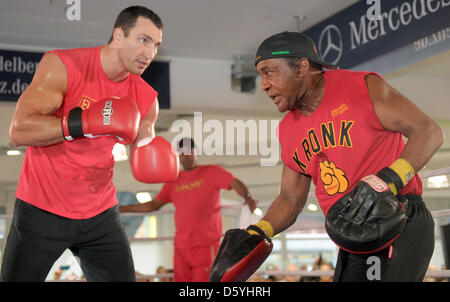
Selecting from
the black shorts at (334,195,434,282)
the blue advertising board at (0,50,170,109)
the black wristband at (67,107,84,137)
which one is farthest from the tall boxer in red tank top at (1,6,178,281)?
the blue advertising board at (0,50,170,109)

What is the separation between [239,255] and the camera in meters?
1.52

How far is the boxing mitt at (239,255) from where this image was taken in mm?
1490

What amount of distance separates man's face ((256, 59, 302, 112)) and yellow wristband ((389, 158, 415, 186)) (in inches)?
16.1

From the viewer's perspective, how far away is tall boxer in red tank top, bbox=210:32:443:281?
1382 millimetres

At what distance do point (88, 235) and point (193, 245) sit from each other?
216cm

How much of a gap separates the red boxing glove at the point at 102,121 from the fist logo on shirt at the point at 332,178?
2.05 ft

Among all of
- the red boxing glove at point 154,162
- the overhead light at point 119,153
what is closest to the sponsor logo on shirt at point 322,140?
the red boxing glove at point 154,162

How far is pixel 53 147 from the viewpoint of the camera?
6.23ft

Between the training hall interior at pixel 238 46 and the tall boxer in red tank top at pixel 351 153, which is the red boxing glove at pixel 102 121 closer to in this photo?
the tall boxer in red tank top at pixel 351 153

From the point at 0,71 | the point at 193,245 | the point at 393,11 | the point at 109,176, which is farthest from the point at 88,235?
the point at 0,71

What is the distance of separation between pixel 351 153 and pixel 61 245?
102 centimetres

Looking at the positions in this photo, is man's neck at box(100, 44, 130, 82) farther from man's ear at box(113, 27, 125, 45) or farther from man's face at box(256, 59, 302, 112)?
man's face at box(256, 59, 302, 112)

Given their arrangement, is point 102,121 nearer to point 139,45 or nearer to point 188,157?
point 139,45

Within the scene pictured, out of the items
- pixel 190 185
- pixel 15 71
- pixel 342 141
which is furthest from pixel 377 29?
pixel 15 71
